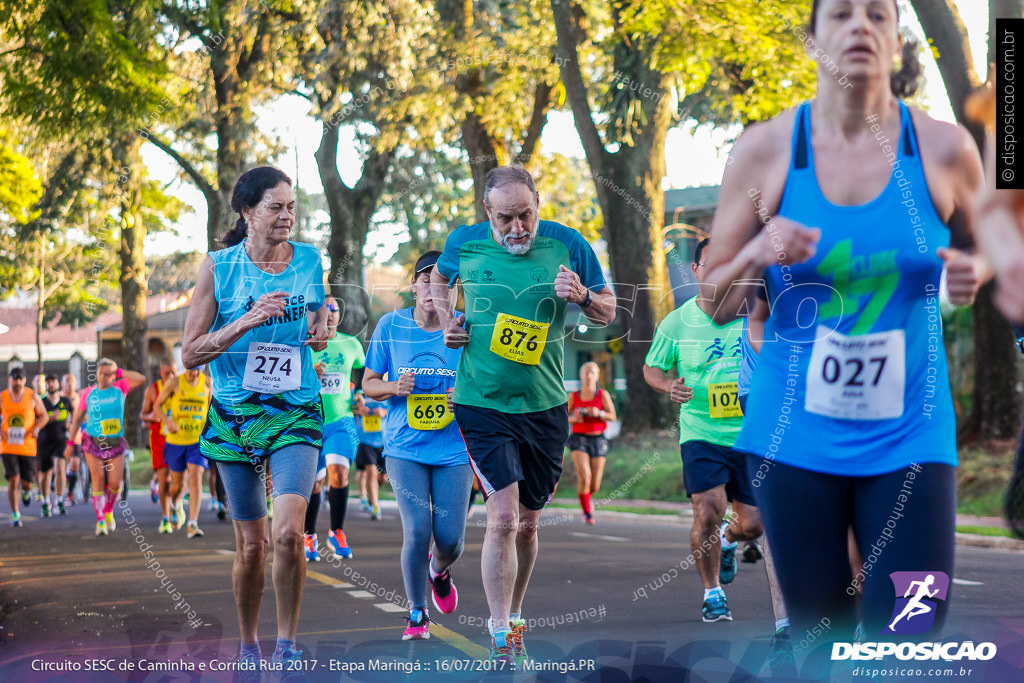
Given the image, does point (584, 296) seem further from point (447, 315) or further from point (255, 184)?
point (255, 184)

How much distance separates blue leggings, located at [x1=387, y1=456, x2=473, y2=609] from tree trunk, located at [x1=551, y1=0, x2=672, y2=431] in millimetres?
11659

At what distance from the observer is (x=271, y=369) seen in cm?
502

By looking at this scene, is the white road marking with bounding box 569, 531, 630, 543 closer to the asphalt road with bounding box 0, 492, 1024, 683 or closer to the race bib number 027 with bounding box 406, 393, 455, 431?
the asphalt road with bounding box 0, 492, 1024, 683

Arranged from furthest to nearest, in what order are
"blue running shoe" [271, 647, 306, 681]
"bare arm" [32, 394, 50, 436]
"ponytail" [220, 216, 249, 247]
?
"bare arm" [32, 394, 50, 436]
"ponytail" [220, 216, 249, 247]
"blue running shoe" [271, 647, 306, 681]

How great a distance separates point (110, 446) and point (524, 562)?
8.28 meters

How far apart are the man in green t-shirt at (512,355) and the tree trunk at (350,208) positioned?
16.7 m

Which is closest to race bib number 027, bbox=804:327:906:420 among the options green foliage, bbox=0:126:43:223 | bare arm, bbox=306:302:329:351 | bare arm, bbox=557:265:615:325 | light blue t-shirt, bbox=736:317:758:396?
bare arm, bbox=557:265:615:325

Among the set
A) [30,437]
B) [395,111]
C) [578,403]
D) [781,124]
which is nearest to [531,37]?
[395,111]

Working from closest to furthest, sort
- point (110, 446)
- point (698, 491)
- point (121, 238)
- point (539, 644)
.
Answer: point (539, 644)
point (698, 491)
point (110, 446)
point (121, 238)

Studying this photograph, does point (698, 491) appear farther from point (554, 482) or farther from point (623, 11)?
point (623, 11)

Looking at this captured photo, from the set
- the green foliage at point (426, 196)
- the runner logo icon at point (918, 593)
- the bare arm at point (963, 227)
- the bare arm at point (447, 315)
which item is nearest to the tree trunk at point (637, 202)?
the green foliage at point (426, 196)

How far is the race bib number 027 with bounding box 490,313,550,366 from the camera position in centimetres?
518

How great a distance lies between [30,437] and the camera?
604 inches

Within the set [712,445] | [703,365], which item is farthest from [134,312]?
[712,445]
